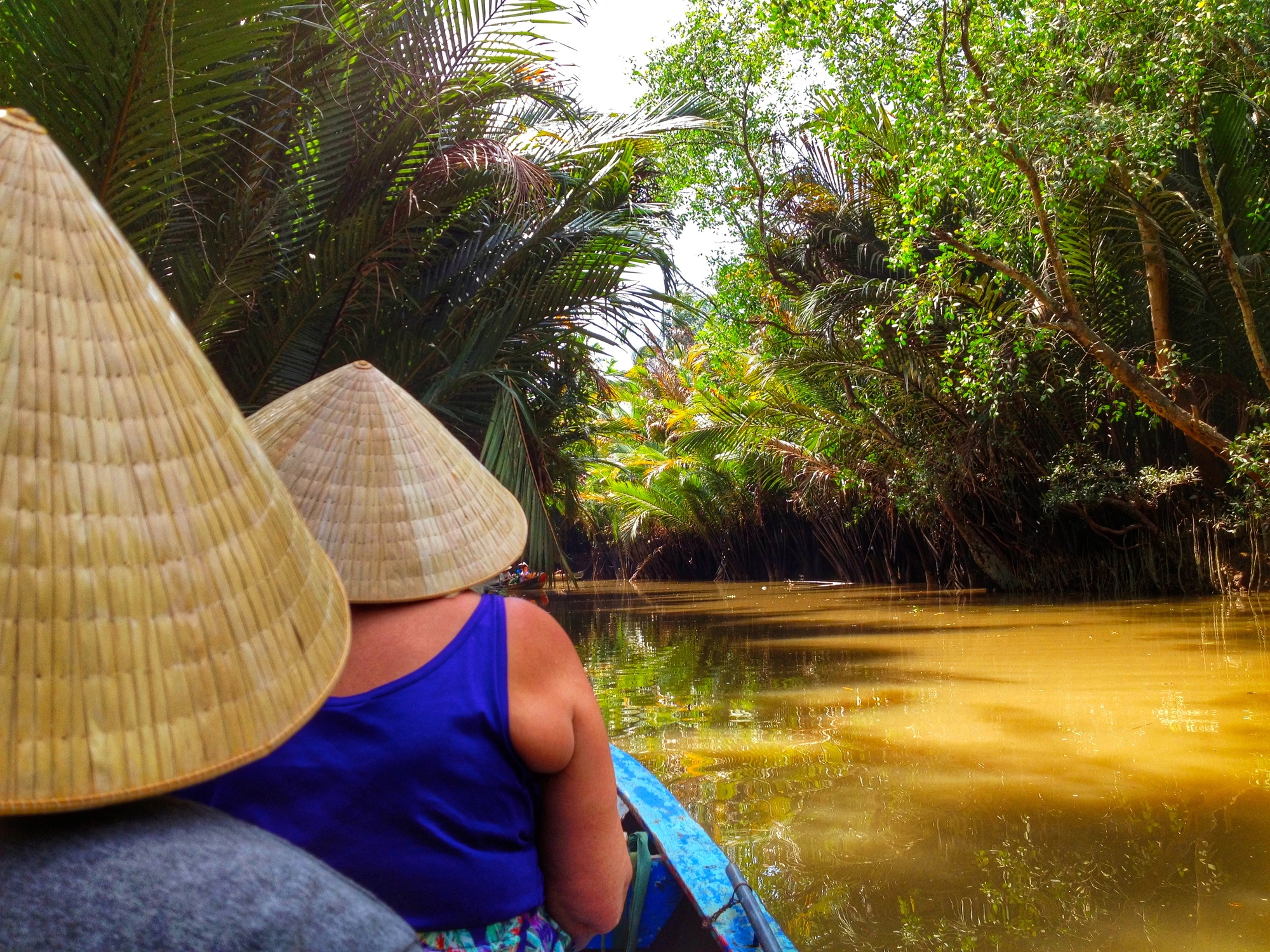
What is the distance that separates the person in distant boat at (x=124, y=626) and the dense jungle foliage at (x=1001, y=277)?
320 inches

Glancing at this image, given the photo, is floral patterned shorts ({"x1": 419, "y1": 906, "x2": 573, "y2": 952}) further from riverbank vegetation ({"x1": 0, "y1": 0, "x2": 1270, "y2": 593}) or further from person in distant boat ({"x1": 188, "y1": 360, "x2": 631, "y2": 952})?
riverbank vegetation ({"x1": 0, "y1": 0, "x2": 1270, "y2": 593})

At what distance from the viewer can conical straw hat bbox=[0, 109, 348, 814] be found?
724 millimetres

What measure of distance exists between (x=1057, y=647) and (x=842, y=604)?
7483mm

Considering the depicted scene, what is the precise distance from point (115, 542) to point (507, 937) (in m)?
0.97

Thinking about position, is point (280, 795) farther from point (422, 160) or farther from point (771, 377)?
point (771, 377)

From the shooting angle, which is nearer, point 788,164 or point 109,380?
point 109,380

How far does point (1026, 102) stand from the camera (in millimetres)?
9039

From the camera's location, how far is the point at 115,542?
77 centimetres

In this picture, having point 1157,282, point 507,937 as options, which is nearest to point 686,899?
point 507,937

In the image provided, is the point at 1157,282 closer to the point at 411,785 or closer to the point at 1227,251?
the point at 1227,251

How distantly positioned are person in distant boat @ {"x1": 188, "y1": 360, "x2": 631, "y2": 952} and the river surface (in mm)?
1973

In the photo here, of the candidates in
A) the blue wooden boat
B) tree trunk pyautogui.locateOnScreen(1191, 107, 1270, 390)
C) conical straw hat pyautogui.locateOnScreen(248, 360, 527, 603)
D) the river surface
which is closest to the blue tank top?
conical straw hat pyautogui.locateOnScreen(248, 360, 527, 603)

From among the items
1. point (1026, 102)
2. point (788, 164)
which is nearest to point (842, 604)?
point (788, 164)

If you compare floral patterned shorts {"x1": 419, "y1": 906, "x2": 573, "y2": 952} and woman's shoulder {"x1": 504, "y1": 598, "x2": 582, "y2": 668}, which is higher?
woman's shoulder {"x1": 504, "y1": 598, "x2": 582, "y2": 668}
